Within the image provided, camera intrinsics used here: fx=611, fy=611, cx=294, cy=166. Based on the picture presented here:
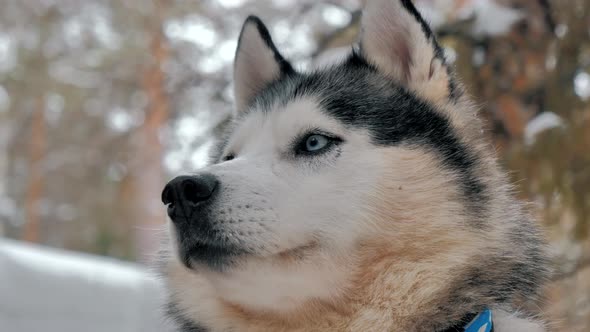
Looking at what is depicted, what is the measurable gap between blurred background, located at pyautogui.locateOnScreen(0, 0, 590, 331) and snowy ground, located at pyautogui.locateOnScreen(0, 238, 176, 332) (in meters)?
0.10

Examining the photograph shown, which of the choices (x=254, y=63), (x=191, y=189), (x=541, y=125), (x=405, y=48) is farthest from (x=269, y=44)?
(x=541, y=125)

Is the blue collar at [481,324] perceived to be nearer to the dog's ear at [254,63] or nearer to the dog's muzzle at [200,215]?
the dog's muzzle at [200,215]

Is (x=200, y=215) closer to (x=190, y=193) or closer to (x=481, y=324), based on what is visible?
(x=190, y=193)

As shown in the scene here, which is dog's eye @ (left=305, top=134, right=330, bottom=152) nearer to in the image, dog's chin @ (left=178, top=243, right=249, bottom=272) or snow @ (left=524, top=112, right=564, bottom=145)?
dog's chin @ (left=178, top=243, right=249, bottom=272)

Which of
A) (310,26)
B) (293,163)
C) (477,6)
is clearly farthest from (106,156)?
(293,163)

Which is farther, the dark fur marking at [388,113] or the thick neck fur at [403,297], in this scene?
the dark fur marking at [388,113]

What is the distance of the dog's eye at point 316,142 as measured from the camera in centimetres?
203

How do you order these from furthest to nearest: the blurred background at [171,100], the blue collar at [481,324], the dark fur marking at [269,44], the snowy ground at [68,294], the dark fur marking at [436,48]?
the snowy ground at [68,294] → the blurred background at [171,100] → the dark fur marking at [269,44] → the dark fur marking at [436,48] → the blue collar at [481,324]

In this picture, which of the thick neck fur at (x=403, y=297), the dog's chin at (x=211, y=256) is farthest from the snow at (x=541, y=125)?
the dog's chin at (x=211, y=256)

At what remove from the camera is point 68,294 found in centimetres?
573

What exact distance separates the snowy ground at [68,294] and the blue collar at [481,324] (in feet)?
11.2

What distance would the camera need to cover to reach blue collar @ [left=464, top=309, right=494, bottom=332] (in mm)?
1777

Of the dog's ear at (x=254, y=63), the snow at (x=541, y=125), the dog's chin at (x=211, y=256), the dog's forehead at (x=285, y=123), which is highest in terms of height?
the snow at (x=541, y=125)

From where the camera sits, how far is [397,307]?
1.83 meters
